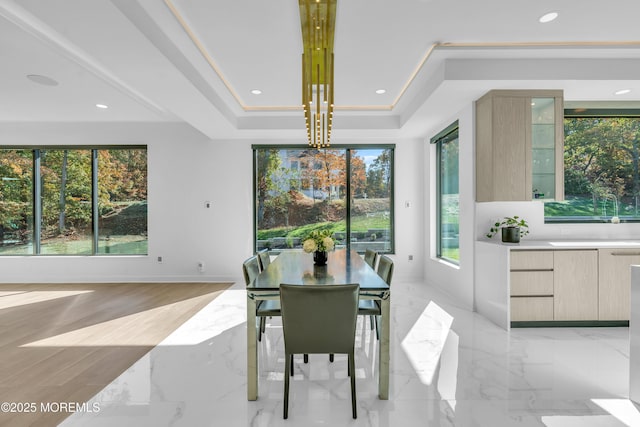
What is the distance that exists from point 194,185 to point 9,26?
3338mm

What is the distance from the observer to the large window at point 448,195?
4.77m

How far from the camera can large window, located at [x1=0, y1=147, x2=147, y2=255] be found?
5902 millimetres

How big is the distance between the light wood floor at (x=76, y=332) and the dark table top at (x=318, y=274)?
4.84 feet

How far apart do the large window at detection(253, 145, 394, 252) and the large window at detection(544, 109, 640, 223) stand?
2.67 metres

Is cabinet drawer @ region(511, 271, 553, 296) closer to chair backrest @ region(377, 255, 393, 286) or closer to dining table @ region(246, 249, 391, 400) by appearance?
chair backrest @ region(377, 255, 393, 286)

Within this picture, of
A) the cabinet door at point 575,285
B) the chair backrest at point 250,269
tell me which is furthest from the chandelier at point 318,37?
the cabinet door at point 575,285

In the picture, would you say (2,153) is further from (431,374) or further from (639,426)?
(639,426)

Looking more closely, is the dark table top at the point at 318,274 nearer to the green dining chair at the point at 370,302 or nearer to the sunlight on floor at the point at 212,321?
the green dining chair at the point at 370,302

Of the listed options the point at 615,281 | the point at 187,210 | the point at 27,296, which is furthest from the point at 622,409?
the point at 27,296

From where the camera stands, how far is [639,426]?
194 centimetres

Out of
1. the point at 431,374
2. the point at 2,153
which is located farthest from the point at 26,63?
the point at 431,374

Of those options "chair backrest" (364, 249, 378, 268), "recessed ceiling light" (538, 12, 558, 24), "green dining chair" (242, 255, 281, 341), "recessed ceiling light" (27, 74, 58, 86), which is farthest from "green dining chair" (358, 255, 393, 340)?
"recessed ceiling light" (27, 74, 58, 86)

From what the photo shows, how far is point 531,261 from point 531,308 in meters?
0.51

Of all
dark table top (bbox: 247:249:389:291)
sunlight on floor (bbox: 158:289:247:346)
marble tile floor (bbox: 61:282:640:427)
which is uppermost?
dark table top (bbox: 247:249:389:291)
